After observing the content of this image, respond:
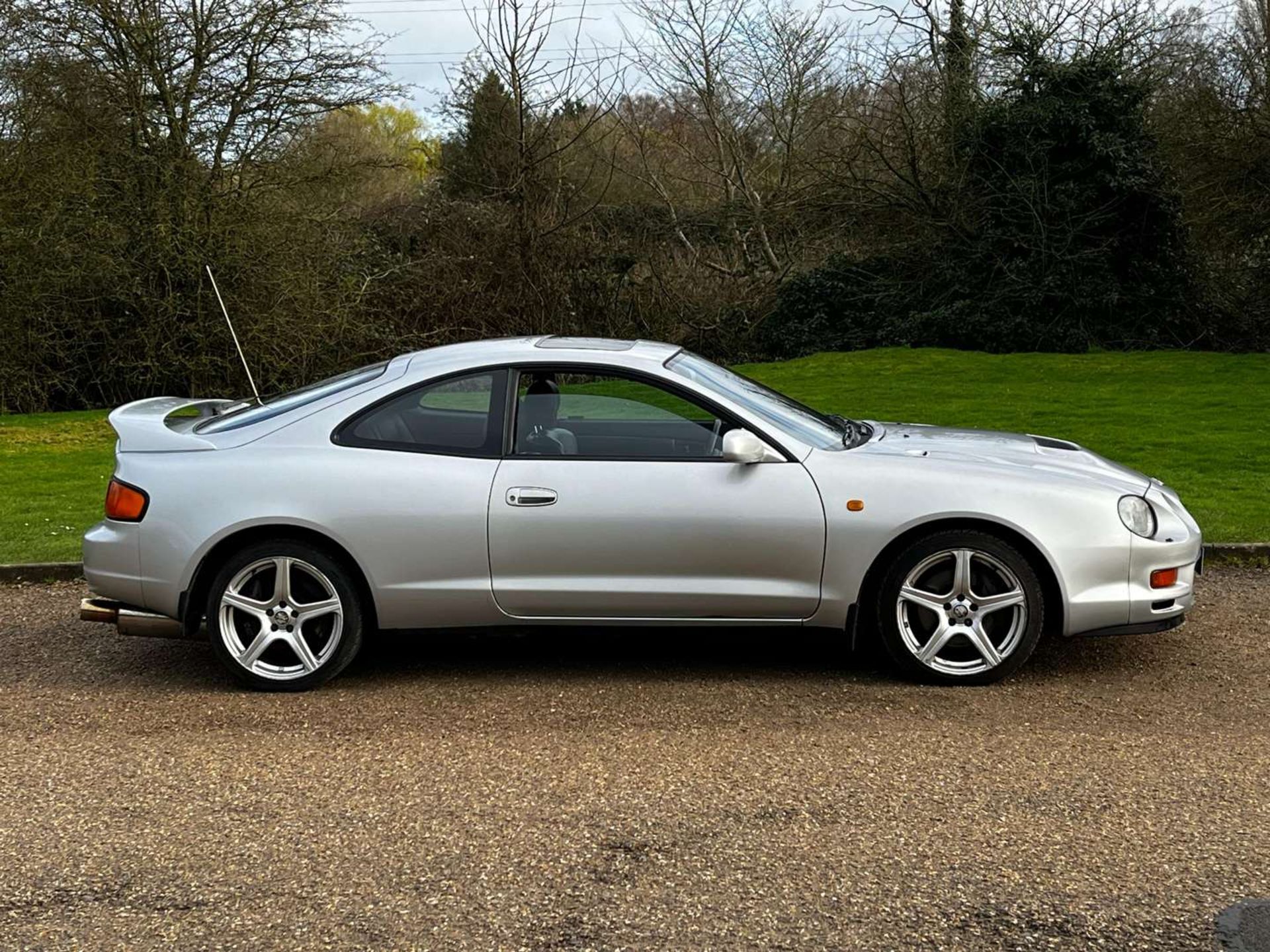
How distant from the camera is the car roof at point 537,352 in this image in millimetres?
5844

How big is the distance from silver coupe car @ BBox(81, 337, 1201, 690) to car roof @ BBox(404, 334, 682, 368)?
46 mm

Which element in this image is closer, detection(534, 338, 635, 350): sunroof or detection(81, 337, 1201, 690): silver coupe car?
detection(81, 337, 1201, 690): silver coupe car

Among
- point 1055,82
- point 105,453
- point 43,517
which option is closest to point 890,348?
point 1055,82

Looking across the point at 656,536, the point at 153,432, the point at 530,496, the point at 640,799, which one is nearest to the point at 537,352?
the point at 530,496

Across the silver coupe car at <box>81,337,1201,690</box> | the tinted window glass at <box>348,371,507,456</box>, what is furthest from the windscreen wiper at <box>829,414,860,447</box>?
the tinted window glass at <box>348,371,507,456</box>

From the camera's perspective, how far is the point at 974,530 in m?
5.46

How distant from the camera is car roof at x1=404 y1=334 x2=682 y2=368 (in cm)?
584

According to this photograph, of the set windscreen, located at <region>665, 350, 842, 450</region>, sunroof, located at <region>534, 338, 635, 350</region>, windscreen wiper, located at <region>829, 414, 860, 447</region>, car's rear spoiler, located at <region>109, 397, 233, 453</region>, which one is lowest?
car's rear spoiler, located at <region>109, 397, 233, 453</region>

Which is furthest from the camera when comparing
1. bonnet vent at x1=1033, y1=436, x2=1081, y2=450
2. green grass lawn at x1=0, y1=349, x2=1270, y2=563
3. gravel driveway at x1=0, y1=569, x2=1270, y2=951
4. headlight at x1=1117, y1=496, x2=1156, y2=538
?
green grass lawn at x1=0, y1=349, x2=1270, y2=563

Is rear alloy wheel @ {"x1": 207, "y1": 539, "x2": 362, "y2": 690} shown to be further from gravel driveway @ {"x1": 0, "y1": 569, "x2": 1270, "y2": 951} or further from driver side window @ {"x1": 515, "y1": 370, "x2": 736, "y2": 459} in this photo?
driver side window @ {"x1": 515, "y1": 370, "x2": 736, "y2": 459}

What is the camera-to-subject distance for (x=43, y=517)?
34.2ft

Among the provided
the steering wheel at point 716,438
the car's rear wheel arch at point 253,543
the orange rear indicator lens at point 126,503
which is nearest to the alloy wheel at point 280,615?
the car's rear wheel arch at point 253,543

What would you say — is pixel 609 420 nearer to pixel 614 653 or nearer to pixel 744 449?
pixel 744 449

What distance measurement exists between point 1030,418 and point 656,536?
1110 centimetres
